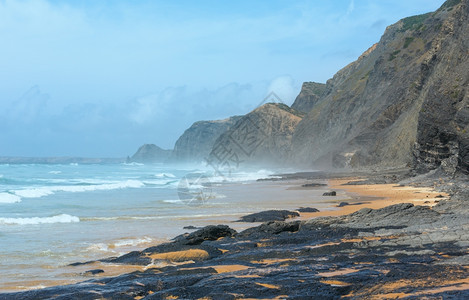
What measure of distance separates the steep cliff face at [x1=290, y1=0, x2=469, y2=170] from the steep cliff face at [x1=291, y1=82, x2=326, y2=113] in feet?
67.1

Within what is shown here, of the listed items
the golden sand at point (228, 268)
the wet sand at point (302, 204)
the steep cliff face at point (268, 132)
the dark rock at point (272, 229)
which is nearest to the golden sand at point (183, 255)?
the wet sand at point (302, 204)

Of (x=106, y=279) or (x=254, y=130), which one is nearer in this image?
(x=106, y=279)

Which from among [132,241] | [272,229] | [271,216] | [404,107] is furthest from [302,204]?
[404,107]

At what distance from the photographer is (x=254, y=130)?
124 m

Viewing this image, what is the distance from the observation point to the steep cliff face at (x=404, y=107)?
26672mm

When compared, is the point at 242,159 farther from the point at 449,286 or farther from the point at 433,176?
the point at 449,286

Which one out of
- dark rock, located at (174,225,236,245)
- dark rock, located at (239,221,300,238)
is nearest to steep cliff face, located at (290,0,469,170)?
dark rock, located at (239,221,300,238)

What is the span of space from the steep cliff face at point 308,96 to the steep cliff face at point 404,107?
805 inches

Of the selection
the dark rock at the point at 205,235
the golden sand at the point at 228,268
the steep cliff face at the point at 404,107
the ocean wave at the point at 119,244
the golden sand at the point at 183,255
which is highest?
the steep cliff face at the point at 404,107

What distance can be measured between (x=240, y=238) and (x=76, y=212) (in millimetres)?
12758

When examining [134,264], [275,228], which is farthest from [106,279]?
[275,228]

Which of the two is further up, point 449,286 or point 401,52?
point 401,52

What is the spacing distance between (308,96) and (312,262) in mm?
122780

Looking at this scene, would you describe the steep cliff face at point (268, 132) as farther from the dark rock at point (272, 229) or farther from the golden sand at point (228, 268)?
the golden sand at point (228, 268)
